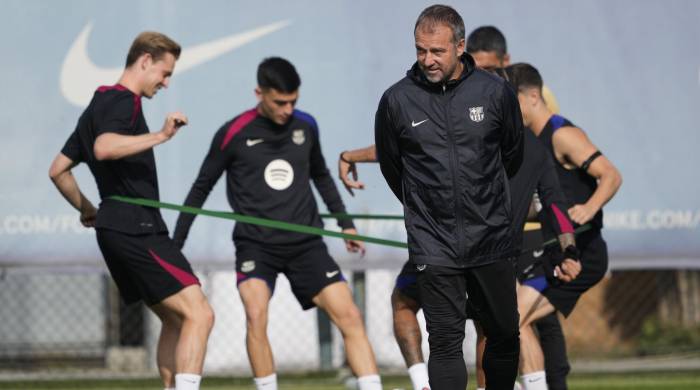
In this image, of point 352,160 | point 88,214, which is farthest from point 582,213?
point 88,214

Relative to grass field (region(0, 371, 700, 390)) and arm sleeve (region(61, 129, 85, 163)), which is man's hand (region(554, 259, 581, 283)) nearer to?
arm sleeve (region(61, 129, 85, 163))

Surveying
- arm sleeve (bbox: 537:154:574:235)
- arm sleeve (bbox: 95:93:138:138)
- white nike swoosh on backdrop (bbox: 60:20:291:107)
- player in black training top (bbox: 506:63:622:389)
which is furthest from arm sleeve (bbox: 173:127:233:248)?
white nike swoosh on backdrop (bbox: 60:20:291:107)

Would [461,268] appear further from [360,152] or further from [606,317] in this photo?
[606,317]

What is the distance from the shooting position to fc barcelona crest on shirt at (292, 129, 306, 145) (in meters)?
8.35

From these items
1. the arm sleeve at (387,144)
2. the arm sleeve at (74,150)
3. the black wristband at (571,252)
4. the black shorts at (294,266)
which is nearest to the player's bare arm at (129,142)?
the arm sleeve at (74,150)

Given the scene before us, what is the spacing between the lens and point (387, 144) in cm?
617

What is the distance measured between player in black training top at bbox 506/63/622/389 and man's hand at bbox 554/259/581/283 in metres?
0.27

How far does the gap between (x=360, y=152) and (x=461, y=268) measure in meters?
1.73

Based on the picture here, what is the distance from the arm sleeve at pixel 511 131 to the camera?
607cm

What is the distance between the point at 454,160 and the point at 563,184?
1.99 metres

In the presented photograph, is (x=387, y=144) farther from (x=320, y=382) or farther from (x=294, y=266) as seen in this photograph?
(x=320, y=382)

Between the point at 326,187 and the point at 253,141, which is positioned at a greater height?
the point at 253,141

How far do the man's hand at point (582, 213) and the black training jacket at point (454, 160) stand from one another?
135 centimetres

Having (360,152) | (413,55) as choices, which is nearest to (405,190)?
(360,152)
